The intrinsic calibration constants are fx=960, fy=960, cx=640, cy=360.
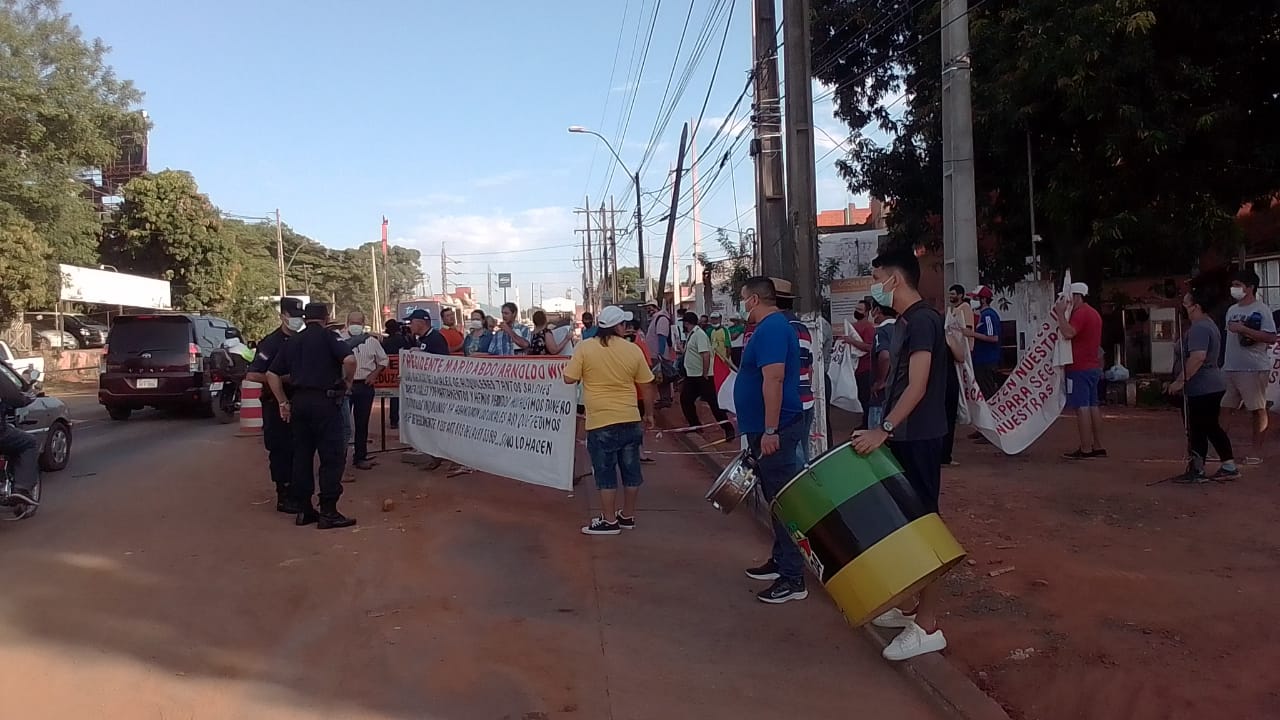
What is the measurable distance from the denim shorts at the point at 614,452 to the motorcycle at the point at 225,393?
36.8 ft

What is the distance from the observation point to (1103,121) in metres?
13.4

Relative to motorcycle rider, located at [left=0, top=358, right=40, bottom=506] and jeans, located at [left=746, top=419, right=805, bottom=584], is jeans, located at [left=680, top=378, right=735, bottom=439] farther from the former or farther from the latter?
motorcycle rider, located at [left=0, top=358, right=40, bottom=506]

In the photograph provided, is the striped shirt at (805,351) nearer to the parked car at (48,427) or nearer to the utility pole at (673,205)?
the parked car at (48,427)

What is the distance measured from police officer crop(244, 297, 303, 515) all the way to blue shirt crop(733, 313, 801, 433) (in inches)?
165

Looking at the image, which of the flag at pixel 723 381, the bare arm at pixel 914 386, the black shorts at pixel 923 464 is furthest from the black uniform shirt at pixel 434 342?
the bare arm at pixel 914 386

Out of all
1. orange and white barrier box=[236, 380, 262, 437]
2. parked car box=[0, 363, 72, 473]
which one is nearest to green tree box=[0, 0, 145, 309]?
orange and white barrier box=[236, 380, 262, 437]

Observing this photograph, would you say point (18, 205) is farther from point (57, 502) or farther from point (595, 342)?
point (595, 342)

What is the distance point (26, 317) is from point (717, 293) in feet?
84.0

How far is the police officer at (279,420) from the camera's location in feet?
26.0

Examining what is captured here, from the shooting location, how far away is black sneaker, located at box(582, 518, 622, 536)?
7.06 meters

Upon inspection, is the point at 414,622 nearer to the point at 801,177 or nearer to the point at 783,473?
the point at 783,473

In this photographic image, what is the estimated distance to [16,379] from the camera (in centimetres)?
913

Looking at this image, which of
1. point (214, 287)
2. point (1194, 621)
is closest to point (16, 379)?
point (1194, 621)

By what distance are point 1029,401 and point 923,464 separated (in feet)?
18.3
